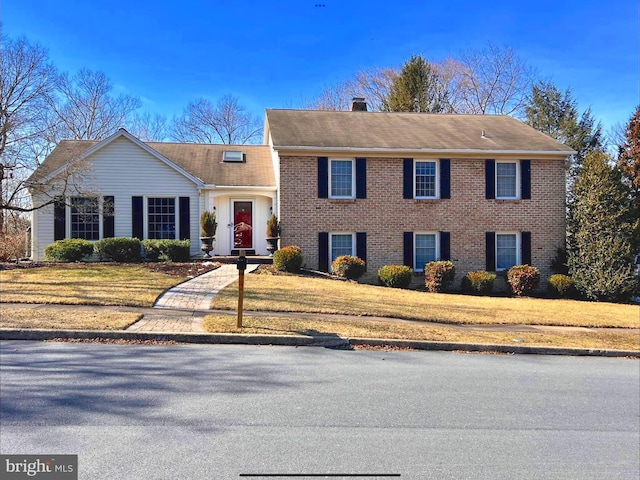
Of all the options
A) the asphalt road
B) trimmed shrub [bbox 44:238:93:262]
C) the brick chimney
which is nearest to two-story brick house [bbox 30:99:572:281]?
trimmed shrub [bbox 44:238:93:262]

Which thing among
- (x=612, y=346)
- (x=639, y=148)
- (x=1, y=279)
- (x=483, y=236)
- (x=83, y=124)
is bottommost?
(x=612, y=346)

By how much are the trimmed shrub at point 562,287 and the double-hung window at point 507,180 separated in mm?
3808

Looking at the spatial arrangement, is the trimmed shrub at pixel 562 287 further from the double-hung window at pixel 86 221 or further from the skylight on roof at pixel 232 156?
the double-hung window at pixel 86 221

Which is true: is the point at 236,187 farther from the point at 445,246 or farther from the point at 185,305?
the point at 185,305

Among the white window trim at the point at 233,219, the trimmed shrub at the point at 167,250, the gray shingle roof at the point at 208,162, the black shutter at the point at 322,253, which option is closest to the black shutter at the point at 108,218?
the trimmed shrub at the point at 167,250

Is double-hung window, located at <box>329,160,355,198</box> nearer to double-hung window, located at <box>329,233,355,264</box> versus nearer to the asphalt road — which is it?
double-hung window, located at <box>329,233,355,264</box>

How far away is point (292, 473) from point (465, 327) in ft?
23.8

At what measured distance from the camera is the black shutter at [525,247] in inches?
738

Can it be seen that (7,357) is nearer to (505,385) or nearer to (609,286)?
(505,385)

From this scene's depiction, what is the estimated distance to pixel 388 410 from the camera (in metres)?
4.74

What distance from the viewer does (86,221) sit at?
17.5 m

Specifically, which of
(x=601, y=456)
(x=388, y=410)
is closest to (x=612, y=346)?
(x=601, y=456)

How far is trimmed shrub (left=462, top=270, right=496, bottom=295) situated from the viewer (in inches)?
679

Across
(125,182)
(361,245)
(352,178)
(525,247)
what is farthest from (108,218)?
(525,247)
